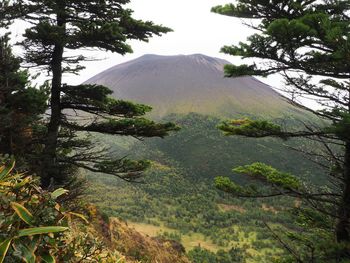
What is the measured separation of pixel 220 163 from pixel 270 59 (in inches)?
2363

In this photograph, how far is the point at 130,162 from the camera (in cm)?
1088

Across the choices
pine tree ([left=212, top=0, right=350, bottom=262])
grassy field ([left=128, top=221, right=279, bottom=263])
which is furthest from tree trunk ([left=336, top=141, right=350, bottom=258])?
grassy field ([left=128, top=221, right=279, bottom=263])

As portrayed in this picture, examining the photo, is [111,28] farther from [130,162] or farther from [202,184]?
[202,184]

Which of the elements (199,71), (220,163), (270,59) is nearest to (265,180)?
(270,59)

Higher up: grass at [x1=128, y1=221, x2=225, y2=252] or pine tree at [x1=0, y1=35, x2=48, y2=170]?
pine tree at [x1=0, y1=35, x2=48, y2=170]

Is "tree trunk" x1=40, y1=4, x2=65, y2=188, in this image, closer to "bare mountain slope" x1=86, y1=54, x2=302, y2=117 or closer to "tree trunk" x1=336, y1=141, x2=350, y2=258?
"tree trunk" x1=336, y1=141, x2=350, y2=258

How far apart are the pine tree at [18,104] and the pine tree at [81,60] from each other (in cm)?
51

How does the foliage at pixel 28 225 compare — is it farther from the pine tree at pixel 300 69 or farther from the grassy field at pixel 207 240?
the grassy field at pixel 207 240

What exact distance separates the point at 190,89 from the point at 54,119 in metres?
121

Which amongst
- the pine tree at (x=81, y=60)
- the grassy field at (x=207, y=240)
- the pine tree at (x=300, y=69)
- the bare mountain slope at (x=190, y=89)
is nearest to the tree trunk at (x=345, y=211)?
the pine tree at (x=300, y=69)

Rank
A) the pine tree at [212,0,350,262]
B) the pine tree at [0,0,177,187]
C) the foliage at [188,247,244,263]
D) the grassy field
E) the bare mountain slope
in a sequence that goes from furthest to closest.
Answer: the bare mountain slope, the grassy field, the foliage at [188,247,244,263], the pine tree at [0,0,177,187], the pine tree at [212,0,350,262]

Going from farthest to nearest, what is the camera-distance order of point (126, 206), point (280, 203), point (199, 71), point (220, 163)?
1. point (199, 71)
2. point (220, 163)
3. point (280, 203)
4. point (126, 206)

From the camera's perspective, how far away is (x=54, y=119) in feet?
33.7

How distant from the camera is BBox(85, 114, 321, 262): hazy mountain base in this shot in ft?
118
